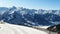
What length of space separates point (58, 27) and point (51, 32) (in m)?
0.97

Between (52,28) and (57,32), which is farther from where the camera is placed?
(52,28)

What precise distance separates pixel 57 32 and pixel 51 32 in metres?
1.40

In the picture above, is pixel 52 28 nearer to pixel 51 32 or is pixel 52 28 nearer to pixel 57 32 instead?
pixel 51 32

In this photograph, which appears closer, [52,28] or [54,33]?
[54,33]

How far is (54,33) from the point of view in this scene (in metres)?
13.2

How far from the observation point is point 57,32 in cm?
1248

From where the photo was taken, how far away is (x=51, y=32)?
1386 centimetres

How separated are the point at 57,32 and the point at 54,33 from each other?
738 millimetres

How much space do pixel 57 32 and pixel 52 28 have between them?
6.54ft

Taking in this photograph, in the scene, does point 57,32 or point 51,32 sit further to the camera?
point 51,32

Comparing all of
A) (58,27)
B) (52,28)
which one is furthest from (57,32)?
(52,28)

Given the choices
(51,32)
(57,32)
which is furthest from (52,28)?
(57,32)

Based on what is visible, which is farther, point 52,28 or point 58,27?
point 52,28

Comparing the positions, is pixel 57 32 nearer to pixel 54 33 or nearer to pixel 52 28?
pixel 54 33
